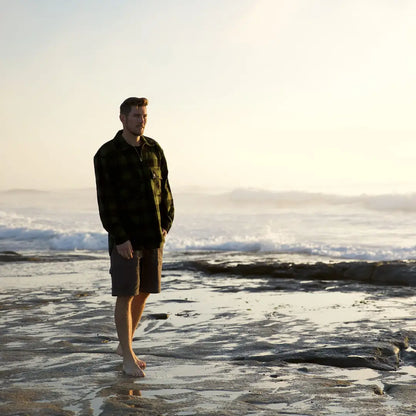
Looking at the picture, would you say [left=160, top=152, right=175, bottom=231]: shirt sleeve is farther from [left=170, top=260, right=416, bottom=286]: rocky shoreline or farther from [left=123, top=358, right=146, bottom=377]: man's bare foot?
[left=170, top=260, right=416, bottom=286]: rocky shoreline

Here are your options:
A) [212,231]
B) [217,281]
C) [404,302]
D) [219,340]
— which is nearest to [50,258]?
[217,281]

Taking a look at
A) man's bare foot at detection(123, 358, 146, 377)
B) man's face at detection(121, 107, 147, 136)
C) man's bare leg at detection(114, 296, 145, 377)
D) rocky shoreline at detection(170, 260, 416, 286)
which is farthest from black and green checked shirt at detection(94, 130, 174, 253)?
rocky shoreline at detection(170, 260, 416, 286)

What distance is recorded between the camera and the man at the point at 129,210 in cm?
470

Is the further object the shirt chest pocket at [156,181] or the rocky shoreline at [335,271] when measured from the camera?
the rocky shoreline at [335,271]

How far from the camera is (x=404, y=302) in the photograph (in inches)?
338

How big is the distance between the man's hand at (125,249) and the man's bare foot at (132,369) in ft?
2.45

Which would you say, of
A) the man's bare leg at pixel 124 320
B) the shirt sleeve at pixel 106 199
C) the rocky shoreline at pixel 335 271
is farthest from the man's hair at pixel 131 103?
the rocky shoreline at pixel 335 271

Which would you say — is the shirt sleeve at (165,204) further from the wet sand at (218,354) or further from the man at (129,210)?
the wet sand at (218,354)

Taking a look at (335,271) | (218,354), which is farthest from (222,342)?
(335,271)

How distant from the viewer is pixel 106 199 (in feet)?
15.4

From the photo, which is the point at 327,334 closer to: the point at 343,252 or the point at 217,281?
the point at 217,281

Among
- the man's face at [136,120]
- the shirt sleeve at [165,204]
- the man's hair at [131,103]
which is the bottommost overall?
the shirt sleeve at [165,204]

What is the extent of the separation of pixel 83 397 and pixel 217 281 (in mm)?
7569

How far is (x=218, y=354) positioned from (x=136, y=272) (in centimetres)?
111
